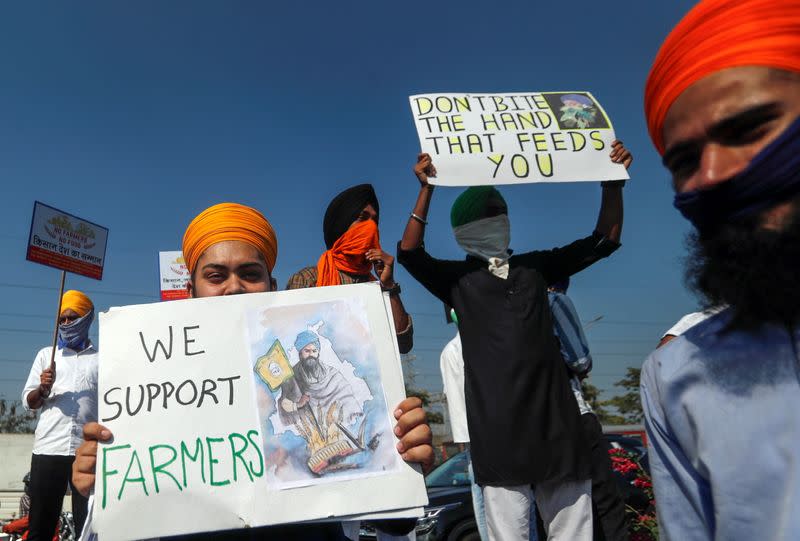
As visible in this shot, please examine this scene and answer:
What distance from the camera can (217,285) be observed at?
2.14 meters

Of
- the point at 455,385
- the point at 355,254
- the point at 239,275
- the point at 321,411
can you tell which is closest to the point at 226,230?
the point at 239,275

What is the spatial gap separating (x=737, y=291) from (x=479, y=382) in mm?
1871

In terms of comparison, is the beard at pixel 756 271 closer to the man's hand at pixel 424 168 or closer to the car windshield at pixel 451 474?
the man's hand at pixel 424 168

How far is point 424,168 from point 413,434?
176 cm

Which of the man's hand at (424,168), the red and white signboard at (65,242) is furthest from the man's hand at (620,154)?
the red and white signboard at (65,242)

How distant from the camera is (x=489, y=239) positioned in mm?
3348

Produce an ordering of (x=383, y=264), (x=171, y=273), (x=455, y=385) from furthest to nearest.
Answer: (x=171, y=273) < (x=455, y=385) < (x=383, y=264)

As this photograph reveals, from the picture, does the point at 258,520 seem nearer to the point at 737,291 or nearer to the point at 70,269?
the point at 737,291

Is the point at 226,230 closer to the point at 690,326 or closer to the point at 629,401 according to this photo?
the point at 690,326

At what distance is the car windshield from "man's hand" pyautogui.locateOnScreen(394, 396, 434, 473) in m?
6.00

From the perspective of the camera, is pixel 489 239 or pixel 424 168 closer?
pixel 424 168

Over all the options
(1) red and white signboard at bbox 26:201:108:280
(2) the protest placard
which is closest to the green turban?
(2) the protest placard

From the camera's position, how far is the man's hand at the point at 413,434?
5.39 ft

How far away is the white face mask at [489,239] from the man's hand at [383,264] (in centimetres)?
43
